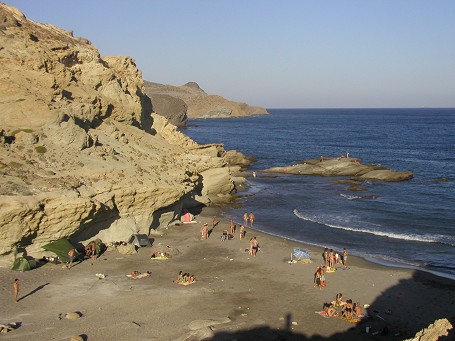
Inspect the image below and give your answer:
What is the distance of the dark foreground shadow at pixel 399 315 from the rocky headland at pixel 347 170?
38.0 metres

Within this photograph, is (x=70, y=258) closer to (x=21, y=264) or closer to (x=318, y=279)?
(x=21, y=264)

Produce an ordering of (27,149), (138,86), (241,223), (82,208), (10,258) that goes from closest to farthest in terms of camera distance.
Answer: (10,258) → (82,208) → (27,149) → (241,223) → (138,86)

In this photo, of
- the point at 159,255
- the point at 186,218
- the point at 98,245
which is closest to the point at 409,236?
the point at 186,218

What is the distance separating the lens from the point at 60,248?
2894 centimetres

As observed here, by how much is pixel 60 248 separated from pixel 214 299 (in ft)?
34.3

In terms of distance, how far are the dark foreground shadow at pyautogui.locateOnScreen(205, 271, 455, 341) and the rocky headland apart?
125ft

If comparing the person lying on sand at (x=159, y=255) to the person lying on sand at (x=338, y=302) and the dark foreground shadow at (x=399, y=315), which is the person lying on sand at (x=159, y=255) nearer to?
the dark foreground shadow at (x=399, y=315)

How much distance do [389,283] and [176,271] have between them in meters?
12.9

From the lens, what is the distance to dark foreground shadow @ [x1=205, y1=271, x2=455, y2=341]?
21.2 metres

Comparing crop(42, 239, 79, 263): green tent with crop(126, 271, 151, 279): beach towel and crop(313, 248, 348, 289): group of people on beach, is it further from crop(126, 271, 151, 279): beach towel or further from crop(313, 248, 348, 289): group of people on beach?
crop(313, 248, 348, 289): group of people on beach

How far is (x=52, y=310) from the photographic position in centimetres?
2253

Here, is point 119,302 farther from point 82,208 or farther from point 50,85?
point 50,85

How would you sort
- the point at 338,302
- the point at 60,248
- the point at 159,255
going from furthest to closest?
1. the point at 159,255
2. the point at 60,248
3. the point at 338,302

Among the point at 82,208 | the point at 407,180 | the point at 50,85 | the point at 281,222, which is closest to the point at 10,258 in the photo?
the point at 82,208
